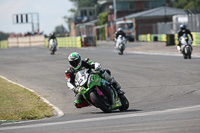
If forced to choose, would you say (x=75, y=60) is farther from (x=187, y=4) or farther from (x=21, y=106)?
(x=187, y=4)

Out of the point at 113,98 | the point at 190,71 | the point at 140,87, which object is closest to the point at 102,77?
the point at 113,98

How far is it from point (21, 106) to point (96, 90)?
2469mm

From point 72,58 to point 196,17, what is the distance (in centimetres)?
3109

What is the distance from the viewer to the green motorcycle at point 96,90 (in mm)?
9531

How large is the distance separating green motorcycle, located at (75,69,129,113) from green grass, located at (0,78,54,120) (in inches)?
38.2

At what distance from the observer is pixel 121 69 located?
20438mm

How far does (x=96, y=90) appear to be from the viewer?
9.58m

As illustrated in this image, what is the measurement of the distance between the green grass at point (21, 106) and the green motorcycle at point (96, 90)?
0.97 metres

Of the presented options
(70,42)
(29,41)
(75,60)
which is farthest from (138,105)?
(29,41)

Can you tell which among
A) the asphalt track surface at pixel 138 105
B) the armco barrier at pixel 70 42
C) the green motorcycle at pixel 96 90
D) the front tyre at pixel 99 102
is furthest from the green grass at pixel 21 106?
the armco barrier at pixel 70 42

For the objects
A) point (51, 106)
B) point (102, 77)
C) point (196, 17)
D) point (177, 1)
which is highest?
point (177, 1)

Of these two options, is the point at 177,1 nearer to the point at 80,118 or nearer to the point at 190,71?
the point at 190,71

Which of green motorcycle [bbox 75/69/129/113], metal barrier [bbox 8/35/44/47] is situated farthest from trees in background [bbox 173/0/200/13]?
green motorcycle [bbox 75/69/129/113]

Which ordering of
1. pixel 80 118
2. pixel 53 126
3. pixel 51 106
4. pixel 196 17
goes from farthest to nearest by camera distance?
1. pixel 196 17
2. pixel 51 106
3. pixel 80 118
4. pixel 53 126
